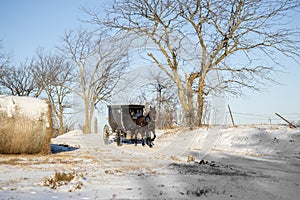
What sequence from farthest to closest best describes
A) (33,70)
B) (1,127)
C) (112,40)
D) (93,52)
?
(33,70) → (93,52) → (112,40) → (1,127)

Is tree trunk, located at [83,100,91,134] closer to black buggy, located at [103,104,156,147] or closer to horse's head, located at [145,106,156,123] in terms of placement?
black buggy, located at [103,104,156,147]

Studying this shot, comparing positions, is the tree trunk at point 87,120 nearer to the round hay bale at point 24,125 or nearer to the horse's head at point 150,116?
the horse's head at point 150,116

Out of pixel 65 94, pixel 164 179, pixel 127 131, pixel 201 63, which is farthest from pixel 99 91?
pixel 164 179

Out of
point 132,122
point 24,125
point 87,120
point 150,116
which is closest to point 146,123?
point 150,116

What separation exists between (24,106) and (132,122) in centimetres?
535

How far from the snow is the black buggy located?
4.53 metres

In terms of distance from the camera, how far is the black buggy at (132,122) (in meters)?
13.3

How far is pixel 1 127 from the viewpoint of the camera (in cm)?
930

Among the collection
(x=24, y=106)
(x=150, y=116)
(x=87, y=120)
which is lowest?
(x=150, y=116)

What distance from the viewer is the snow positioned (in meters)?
9.50

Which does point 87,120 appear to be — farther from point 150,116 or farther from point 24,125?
point 24,125

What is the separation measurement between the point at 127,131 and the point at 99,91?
60.2 feet

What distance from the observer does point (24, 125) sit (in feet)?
31.7

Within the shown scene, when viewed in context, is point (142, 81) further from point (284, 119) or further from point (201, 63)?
point (284, 119)
